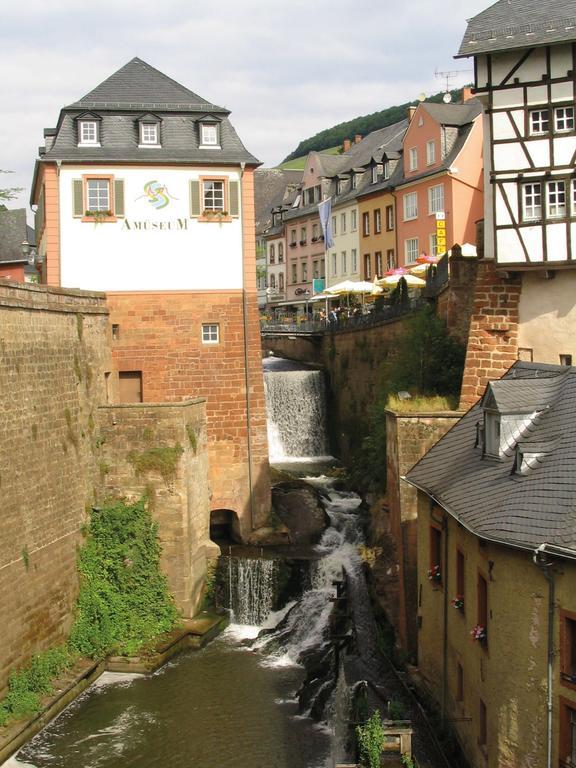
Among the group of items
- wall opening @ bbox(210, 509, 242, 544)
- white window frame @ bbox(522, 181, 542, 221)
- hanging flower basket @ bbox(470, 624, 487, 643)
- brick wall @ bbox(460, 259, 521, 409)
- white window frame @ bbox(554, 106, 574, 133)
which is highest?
white window frame @ bbox(554, 106, 574, 133)

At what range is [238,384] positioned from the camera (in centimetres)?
2605

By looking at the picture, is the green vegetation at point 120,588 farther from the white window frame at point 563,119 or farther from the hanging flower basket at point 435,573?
the white window frame at point 563,119

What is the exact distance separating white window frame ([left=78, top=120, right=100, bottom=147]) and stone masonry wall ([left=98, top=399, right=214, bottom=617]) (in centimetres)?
748

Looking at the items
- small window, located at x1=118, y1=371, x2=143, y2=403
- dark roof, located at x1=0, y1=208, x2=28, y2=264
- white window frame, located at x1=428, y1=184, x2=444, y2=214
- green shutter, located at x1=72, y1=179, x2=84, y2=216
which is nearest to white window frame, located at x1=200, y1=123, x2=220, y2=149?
green shutter, located at x1=72, y1=179, x2=84, y2=216

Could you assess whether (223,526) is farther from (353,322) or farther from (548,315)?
(353,322)

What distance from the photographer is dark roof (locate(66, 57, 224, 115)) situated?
2609cm

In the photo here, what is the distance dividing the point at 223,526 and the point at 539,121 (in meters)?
13.4

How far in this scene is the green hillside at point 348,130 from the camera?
113 metres

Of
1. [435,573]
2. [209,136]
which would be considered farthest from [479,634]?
[209,136]

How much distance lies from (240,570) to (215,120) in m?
11.8

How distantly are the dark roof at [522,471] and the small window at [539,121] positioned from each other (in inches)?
238

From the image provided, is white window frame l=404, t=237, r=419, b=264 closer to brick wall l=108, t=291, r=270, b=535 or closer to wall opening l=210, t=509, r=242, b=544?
brick wall l=108, t=291, r=270, b=535

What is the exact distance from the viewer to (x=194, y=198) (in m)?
25.8

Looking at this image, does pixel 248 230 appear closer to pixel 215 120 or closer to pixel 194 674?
pixel 215 120
